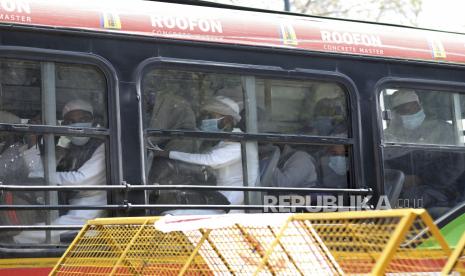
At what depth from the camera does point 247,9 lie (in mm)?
6898

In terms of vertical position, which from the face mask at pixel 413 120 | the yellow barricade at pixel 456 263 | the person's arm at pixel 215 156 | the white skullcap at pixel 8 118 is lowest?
the yellow barricade at pixel 456 263

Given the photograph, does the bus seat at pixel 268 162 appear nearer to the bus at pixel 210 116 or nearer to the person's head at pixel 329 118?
the bus at pixel 210 116

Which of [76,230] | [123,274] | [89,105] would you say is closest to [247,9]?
[89,105]

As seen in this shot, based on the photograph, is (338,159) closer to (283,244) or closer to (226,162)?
(226,162)

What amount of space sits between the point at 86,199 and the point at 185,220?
5.49 ft

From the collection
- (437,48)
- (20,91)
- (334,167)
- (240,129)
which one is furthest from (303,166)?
(20,91)

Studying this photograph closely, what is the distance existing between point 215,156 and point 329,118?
1020 millimetres

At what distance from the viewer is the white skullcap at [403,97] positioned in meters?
7.17

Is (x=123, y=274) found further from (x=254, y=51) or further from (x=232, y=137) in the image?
(x=254, y=51)

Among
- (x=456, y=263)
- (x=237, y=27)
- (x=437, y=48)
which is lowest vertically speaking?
(x=456, y=263)

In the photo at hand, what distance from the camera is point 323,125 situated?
680cm

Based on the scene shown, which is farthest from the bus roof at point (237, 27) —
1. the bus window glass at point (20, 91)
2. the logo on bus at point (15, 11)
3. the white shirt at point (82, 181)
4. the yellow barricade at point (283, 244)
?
the yellow barricade at point (283, 244)

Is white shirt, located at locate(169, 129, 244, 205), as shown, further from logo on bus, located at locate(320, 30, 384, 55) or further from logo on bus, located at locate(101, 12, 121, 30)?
logo on bus, located at locate(320, 30, 384, 55)

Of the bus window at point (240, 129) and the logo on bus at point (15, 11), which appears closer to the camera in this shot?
the logo on bus at point (15, 11)
